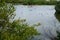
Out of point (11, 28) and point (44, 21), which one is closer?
point (11, 28)

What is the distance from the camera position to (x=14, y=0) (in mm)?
2164

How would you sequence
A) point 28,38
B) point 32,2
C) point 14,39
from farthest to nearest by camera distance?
point 32,2 → point 28,38 → point 14,39

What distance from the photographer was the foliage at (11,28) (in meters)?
2.05

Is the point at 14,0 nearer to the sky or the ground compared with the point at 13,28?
nearer to the sky

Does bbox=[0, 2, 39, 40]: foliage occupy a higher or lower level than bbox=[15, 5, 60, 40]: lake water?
higher

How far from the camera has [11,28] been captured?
2.15 meters

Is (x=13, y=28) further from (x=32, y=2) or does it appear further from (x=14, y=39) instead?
(x=32, y=2)

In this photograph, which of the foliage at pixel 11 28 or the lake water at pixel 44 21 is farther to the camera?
the lake water at pixel 44 21

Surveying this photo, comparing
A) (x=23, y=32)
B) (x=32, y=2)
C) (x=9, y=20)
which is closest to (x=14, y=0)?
(x=9, y=20)

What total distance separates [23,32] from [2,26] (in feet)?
0.77

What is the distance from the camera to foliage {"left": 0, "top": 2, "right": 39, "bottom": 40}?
80.7 inches

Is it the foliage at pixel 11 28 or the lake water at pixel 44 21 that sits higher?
the foliage at pixel 11 28

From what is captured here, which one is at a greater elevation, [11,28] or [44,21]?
[11,28]

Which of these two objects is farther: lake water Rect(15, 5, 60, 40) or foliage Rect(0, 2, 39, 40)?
lake water Rect(15, 5, 60, 40)
